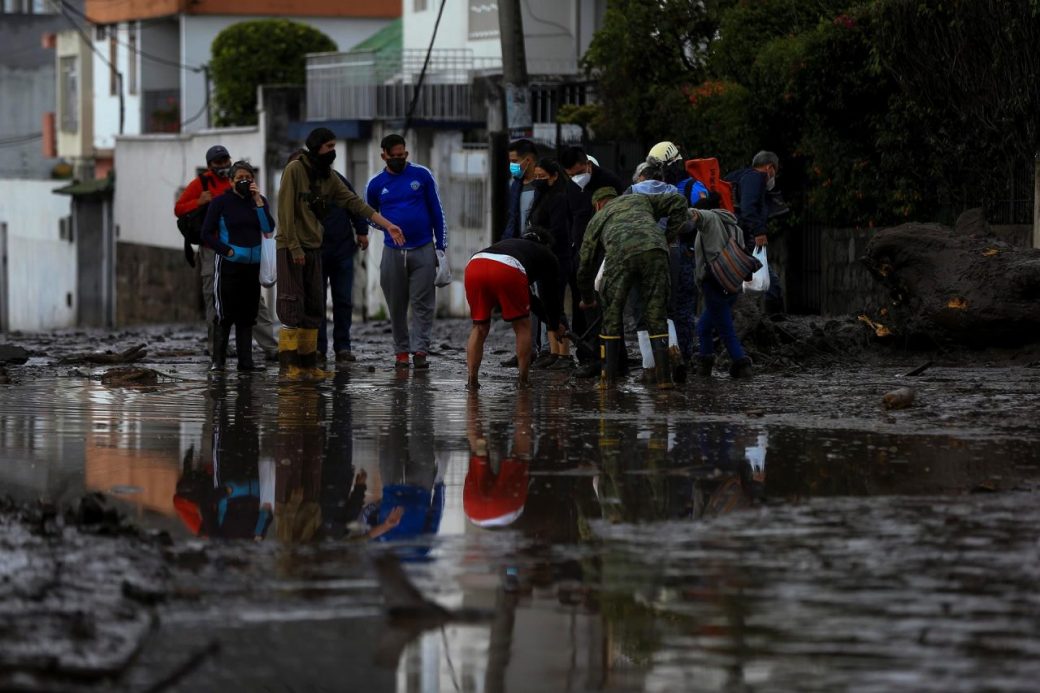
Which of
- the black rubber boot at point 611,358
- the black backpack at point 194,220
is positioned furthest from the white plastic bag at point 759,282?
the black backpack at point 194,220

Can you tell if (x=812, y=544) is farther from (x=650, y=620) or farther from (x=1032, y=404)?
(x=1032, y=404)

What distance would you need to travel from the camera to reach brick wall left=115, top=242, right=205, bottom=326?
41000 mm

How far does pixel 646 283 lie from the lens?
13820 millimetres

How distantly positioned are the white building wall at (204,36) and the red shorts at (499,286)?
114 ft

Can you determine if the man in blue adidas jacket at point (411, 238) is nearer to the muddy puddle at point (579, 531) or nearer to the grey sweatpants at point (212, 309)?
the grey sweatpants at point (212, 309)

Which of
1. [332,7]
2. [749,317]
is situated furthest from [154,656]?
[332,7]

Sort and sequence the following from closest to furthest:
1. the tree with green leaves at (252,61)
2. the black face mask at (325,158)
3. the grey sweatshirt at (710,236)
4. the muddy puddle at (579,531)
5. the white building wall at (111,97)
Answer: the muddy puddle at (579,531) < the grey sweatshirt at (710,236) < the black face mask at (325,158) < the tree with green leaves at (252,61) < the white building wall at (111,97)

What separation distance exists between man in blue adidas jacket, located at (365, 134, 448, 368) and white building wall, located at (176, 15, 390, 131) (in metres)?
32.2

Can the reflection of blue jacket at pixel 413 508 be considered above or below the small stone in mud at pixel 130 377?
below

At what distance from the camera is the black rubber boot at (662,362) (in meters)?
13.9

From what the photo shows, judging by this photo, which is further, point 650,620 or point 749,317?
point 749,317

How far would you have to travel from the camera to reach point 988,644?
6.06 meters

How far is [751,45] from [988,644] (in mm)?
18322

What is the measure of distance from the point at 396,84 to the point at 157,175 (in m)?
11.9
